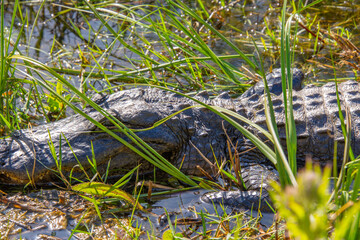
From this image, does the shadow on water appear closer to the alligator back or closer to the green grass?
the green grass

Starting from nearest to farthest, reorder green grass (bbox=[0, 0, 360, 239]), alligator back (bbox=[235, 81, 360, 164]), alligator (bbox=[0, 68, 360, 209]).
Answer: green grass (bbox=[0, 0, 360, 239])
alligator (bbox=[0, 68, 360, 209])
alligator back (bbox=[235, 81, 360, 164])

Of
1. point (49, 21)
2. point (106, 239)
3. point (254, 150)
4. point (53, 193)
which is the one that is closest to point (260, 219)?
point (254, 150)

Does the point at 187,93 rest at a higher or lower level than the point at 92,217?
higher

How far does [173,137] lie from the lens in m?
3.29

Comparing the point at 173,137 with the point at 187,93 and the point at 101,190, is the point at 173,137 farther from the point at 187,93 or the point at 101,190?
the point at 101,190

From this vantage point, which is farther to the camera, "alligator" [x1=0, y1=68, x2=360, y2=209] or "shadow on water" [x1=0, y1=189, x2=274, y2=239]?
"alligator" [x1=0, y1=68, x2=360, y2=209]

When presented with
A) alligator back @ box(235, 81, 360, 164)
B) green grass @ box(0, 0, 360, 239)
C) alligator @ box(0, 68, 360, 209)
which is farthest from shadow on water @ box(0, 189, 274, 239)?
alligator back @ box(235, 81, 360, 164)

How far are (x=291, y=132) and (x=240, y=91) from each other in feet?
7.70

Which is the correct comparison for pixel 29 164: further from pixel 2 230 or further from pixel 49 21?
pixel 49 21

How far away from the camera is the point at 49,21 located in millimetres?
5953

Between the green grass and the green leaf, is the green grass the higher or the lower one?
the higher one

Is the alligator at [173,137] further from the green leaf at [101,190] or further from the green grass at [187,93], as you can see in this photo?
the green leaf at [101,190]

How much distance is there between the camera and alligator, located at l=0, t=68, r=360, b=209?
9.81 ft

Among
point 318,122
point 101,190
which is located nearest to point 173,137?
point 101,190
